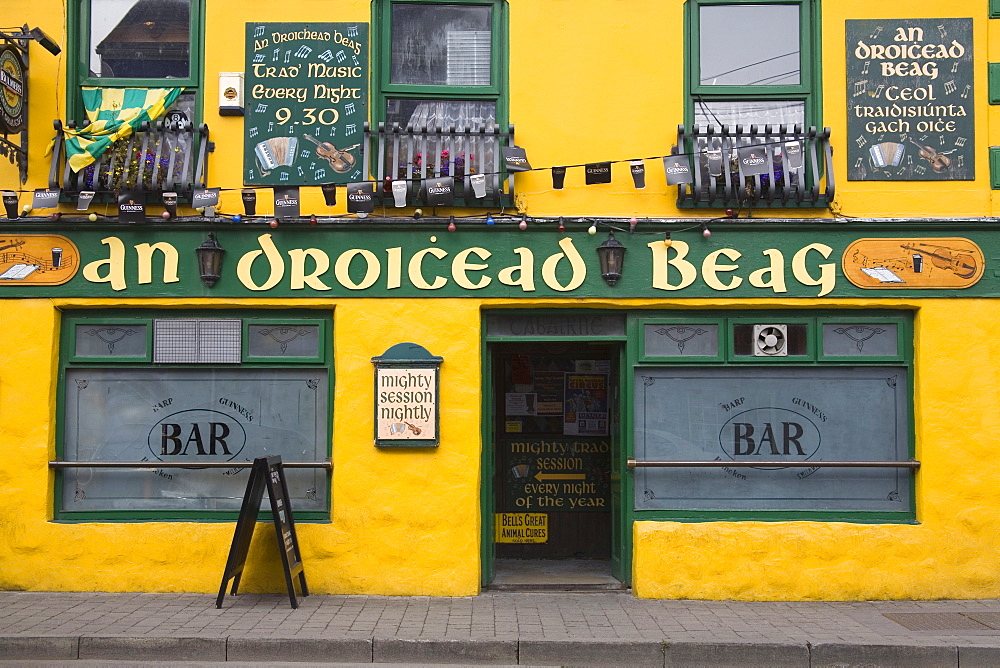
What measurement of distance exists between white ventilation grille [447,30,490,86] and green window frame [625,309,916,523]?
2.67 m

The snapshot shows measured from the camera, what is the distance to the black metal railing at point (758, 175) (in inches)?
318

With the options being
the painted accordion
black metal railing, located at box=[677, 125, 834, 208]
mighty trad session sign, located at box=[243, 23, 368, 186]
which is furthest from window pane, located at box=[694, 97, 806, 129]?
the painted accordion

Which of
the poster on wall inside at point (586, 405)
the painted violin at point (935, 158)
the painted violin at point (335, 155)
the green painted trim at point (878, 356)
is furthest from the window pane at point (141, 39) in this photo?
the painted violin at point (935, 158)

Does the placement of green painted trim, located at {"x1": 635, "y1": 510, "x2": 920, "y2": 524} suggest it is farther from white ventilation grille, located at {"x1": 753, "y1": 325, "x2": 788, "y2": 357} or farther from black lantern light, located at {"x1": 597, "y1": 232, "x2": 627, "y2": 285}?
black lantern light, located at {"x1": 597, "y1": 232, "x2": 627, "y2": 285}

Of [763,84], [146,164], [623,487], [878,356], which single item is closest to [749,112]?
[763,84]

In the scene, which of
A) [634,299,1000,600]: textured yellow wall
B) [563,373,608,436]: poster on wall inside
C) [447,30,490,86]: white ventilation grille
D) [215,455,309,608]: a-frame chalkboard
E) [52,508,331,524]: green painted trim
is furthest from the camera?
[563,373,608,436]: poster on wall inside

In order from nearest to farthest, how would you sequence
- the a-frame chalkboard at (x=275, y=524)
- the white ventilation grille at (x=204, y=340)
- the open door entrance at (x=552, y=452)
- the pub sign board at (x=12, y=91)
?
1. the a-frame chalkboard at (x=275, y=524)
2. the pub sign board at (x=12, y=91)
3. the white ventilation grille at (x=204, y=340)
4. the open door entrance at (x=552, y=452)

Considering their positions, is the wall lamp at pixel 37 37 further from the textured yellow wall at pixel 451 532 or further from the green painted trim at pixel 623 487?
the green painted trim at pixel 623 487

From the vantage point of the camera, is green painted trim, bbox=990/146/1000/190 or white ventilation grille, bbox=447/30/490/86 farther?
white ventilation grille, bbox=447/30/490/86

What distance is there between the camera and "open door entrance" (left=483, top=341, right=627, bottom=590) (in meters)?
9.77

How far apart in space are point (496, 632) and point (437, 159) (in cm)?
410

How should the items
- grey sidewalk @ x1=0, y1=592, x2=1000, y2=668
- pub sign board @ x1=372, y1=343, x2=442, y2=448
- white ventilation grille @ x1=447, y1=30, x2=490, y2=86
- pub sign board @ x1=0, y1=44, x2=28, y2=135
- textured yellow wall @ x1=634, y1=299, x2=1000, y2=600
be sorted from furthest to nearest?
white ventilation grille @ x1=447, y1=30, x2=490, y2=86, pub sign board @ x1=372, y1=343, x2=442, y2=448, textured yellow wall @ x1=634, y1=299, x2=1000, y2=600, pub sign board @ x1=0, y1=44, x2=28, y2=135, grey sidewalk @ x1=0, y1=592, x2=1000, y2=668

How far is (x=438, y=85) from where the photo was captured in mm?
8438

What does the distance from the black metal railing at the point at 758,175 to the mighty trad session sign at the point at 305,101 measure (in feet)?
9.88
